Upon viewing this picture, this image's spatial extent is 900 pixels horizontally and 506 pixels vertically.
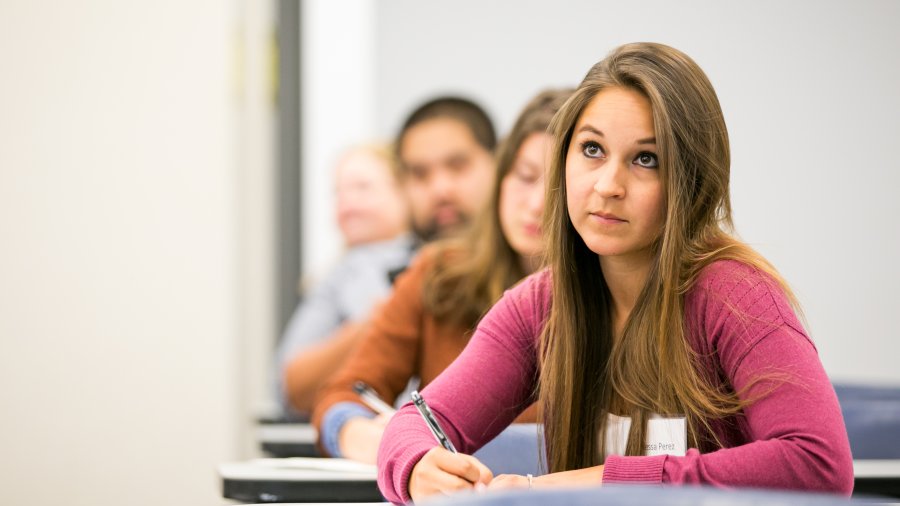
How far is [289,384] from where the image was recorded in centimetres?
272

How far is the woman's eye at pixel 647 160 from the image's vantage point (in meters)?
1.11

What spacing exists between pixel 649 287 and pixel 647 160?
0.15m

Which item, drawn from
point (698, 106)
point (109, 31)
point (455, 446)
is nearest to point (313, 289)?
point (109, 31)

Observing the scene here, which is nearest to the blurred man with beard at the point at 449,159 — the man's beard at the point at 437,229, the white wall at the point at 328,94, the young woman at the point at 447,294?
the man's beard at the point at 437,229

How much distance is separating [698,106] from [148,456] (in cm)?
241

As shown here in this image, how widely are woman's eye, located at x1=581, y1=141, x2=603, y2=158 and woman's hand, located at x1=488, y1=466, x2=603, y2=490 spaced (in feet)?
1.11

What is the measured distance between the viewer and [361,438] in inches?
66.1

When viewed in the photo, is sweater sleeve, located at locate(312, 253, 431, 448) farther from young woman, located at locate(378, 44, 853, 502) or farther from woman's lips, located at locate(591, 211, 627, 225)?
woman's lips, located at locate(591, 211, 627, 225)

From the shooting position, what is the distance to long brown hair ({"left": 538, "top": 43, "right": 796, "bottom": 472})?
3.58 ft

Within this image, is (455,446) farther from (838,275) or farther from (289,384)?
(289,384)

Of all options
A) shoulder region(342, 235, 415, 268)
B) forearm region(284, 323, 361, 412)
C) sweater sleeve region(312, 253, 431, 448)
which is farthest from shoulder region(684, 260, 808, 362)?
shoulder region(342, 235, 415, 268)

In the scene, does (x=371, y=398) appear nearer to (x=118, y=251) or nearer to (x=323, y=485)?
(x=323, y=485)

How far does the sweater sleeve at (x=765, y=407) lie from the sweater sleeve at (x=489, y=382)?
237 millimetres

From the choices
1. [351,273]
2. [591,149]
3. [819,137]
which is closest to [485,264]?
[819,137]
